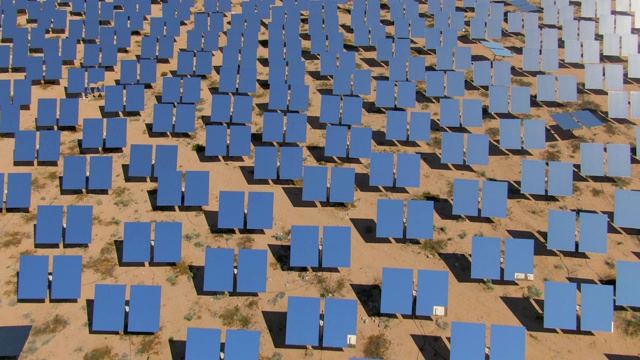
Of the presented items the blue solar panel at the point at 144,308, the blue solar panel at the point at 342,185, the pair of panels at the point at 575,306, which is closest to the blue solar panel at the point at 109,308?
the blue solar panel at the point at 144,308

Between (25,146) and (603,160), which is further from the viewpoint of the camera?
(25,146)

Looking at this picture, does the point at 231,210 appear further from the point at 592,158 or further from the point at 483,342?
the point at 592,158

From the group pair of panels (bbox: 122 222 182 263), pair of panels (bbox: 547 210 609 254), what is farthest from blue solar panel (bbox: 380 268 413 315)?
pair of panels (bbox: 122 222 182 263)

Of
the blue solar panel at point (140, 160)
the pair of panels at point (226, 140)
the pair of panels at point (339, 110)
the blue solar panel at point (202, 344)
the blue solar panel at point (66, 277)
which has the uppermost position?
the pair of panels at point (339, 110)

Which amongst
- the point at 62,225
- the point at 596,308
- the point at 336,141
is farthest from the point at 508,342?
the point at 62,225

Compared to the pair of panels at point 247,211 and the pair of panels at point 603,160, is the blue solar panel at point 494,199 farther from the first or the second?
the pair of panels at point 247,211
